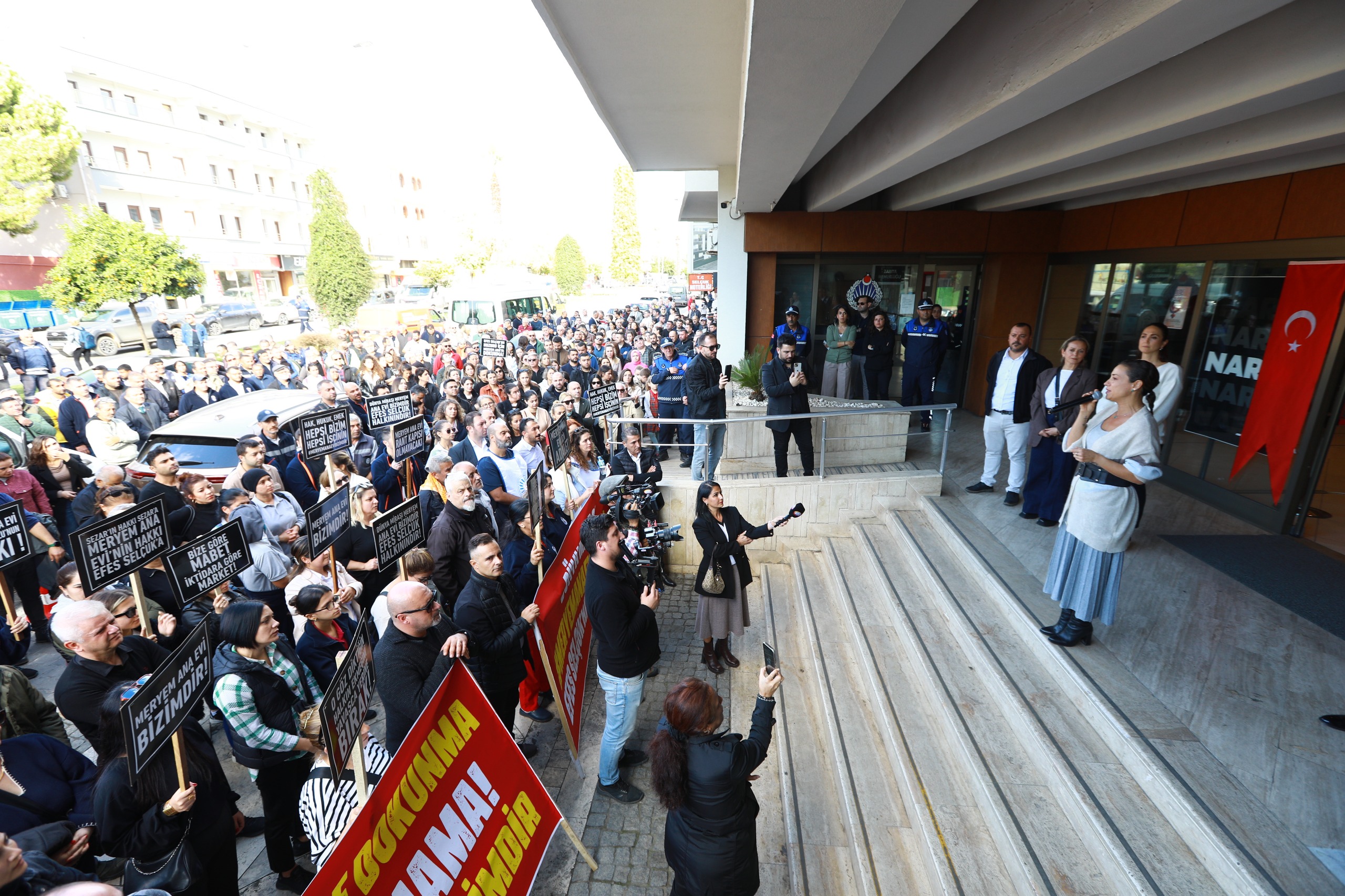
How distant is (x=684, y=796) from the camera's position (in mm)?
2572

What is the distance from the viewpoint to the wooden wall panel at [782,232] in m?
10.7

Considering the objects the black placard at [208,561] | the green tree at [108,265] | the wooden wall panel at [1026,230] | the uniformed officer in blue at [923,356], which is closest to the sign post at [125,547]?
the black placard at [208,561]

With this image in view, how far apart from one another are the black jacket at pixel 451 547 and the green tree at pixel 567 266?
55.1m

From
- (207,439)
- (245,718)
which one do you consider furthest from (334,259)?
(245,718)

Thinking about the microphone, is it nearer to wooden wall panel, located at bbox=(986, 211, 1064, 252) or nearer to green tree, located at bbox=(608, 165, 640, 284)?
wooden wall panel, located at bbox=(986, 211, 1064, 252)

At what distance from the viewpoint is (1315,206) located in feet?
17.4

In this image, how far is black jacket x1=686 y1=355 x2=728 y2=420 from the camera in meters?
7.73

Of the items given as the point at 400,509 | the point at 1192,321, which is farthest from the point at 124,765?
the point at 1192,321

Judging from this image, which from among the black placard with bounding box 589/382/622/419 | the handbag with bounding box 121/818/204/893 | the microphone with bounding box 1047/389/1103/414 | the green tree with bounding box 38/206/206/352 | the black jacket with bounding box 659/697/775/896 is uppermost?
the green tree with bounding box 38/206/206/352

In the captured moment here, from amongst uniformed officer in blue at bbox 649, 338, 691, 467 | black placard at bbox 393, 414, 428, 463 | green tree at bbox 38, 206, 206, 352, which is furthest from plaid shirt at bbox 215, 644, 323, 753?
green tree at bbox 38, 206, 206, 352

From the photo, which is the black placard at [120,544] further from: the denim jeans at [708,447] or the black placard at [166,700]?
the denim jeans at [708,447]

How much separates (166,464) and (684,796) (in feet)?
18.9

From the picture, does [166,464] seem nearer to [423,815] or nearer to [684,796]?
[423,815]

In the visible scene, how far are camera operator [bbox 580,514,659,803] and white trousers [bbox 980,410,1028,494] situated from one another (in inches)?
177
